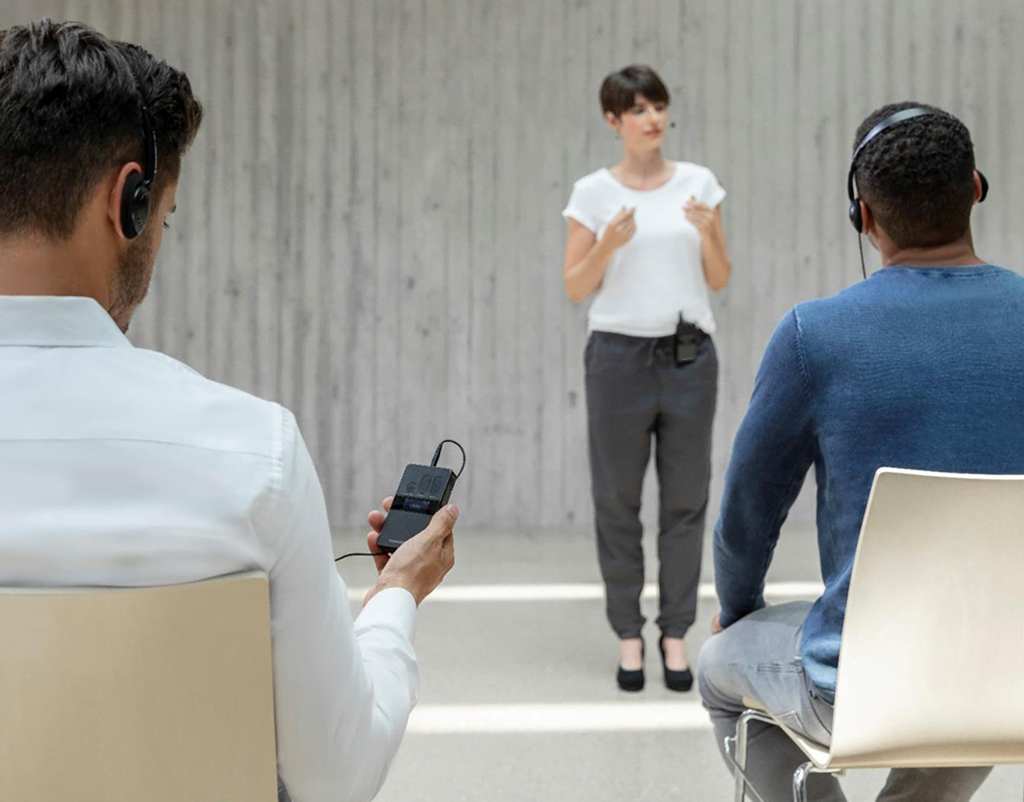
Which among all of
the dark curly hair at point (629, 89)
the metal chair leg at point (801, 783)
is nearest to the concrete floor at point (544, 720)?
the metal chair leg at point (801, 783)

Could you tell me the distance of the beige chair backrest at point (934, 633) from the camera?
1.55 meters

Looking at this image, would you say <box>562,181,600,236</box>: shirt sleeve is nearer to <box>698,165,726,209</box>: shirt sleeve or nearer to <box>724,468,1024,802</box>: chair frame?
<box>698,165,726,209</box>: shirt sleeve

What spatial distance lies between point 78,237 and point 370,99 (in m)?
4.96

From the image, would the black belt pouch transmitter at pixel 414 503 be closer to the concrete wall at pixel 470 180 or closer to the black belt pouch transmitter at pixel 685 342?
the black belt pouch transmitter at pixel 685 342

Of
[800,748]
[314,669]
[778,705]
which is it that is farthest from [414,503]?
[800,748]

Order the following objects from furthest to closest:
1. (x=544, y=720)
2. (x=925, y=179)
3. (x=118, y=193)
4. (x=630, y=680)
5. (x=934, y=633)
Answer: (x=630, y=680), (x=544, y=720), (x=925, y=179), (x=934, y=633), (x=118, y=193)

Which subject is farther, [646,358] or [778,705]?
[646,358]

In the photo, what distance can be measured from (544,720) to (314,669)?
2329mm

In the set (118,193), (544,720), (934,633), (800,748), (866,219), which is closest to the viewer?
(118,193)

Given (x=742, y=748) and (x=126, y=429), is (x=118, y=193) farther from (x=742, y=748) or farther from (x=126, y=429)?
(x=742, y=748)

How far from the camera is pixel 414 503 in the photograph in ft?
4.73

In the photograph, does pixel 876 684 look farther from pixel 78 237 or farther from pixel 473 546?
pixel 473 546

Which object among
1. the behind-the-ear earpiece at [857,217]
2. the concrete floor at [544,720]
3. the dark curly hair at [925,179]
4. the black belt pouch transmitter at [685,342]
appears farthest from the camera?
the black belt pouch transmitter at [685,342]

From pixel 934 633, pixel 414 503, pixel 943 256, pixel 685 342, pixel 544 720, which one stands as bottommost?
pixel 544 720
